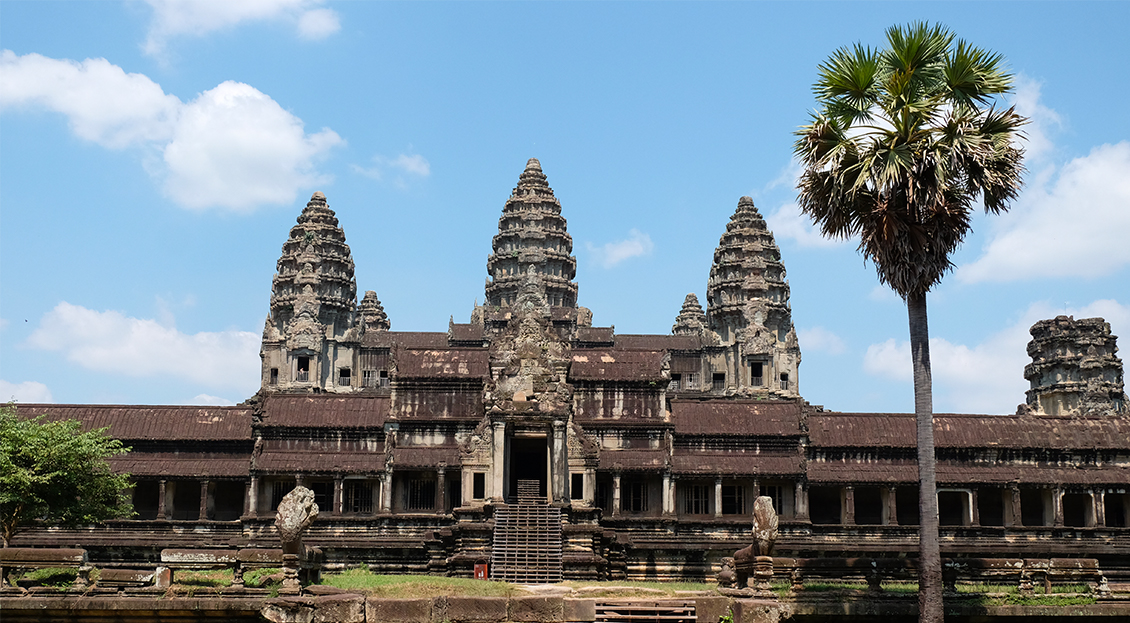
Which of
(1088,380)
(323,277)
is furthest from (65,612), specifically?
(1088,380)

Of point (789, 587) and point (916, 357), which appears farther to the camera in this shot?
point (789, 587)

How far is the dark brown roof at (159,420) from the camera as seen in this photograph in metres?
43.9

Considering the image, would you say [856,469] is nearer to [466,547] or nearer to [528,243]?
[466,547]

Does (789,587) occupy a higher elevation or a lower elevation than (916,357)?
lower

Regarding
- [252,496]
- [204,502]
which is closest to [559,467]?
[252,496]

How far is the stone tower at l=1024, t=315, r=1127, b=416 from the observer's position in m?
64.0

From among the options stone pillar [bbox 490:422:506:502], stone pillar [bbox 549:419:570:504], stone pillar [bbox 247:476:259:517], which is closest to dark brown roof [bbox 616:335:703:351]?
stone pillar [bbox 247:476:259:517]

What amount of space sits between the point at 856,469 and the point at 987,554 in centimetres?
927

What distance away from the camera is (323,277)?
73.4 m

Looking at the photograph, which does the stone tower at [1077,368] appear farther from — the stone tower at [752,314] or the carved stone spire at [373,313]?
the carved stone spire at [373,313]

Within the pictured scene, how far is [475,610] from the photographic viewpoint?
2000 centimetres

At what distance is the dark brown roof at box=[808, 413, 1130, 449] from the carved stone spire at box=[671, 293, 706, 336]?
46.0m

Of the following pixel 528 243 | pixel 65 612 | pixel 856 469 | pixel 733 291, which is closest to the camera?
pixel 65 612

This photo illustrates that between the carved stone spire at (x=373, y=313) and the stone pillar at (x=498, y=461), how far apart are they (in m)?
58.0
